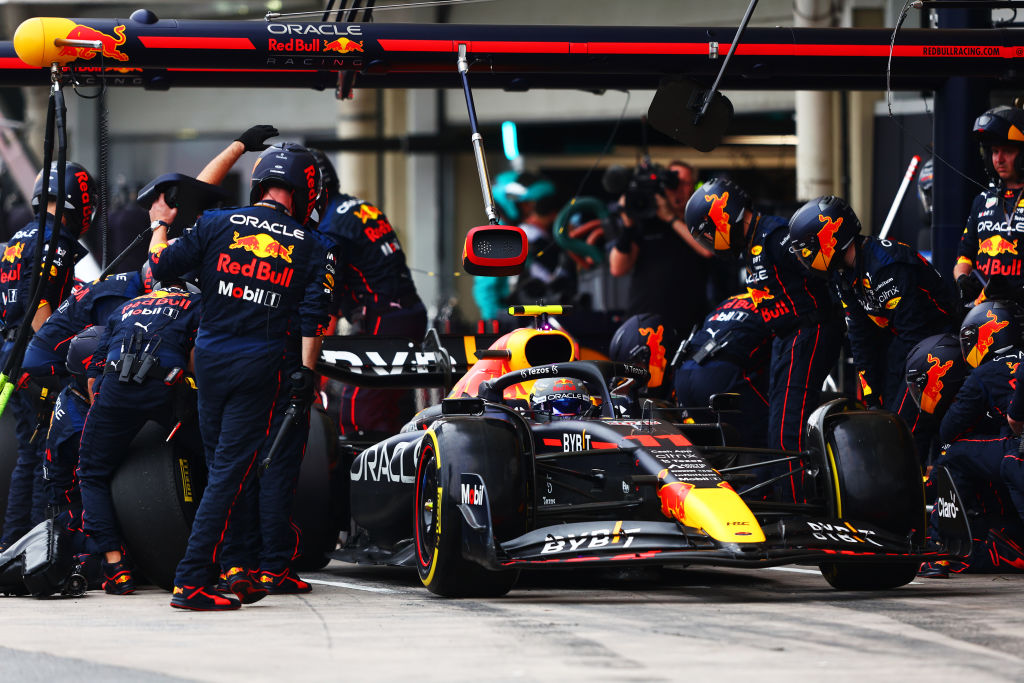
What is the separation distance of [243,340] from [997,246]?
14.9ft

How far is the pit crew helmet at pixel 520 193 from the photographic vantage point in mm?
18047

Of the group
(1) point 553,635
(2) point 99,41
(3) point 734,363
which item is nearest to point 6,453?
(2) point 99,41

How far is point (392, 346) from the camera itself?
9828mm

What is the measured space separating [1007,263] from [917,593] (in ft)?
9.24

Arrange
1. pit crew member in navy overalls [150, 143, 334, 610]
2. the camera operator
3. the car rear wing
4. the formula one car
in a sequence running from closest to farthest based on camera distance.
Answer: the formula one car < pit crew member in navy overalls [150, 143, 334, 610] < the car rear wing < the camera operator

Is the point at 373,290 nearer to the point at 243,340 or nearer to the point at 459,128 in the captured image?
the point at 243,340

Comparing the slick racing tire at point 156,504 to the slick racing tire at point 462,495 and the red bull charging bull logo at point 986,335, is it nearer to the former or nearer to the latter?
the slick racing tire at point 462,495

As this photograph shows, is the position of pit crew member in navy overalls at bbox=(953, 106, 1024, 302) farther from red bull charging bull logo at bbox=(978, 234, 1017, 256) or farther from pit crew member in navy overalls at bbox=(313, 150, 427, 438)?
pit crew member in navy overalls at bbox=(313, 150, 427, 438)

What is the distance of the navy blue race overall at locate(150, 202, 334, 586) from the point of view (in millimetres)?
7508

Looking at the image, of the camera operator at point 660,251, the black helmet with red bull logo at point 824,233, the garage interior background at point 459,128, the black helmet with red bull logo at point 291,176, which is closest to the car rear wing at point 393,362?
the black helmet with red bull logo at point 291,176

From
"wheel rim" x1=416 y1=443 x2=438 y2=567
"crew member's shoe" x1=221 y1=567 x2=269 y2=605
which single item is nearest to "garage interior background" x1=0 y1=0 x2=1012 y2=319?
"wheel rim" x1=416 y1=443 x2=438 y2=567

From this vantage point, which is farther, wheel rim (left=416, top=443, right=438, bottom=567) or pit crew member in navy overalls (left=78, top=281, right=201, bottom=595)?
pit crew member in navy overalls (left=78, top=281, right=201, bottom=595)

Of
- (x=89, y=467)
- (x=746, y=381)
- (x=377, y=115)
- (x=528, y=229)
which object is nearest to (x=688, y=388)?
(x=746, y=381)

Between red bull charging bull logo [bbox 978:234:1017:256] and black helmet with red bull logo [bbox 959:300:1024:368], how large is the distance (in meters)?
0.94
